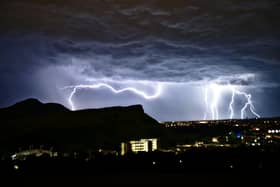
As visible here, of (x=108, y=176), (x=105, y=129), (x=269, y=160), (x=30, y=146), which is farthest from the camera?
(x=105, y=129)

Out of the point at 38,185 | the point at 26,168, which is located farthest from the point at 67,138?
the point at 38,185

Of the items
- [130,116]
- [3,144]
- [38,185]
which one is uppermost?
[130,116]

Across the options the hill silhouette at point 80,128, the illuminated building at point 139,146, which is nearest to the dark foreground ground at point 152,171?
the illuminated building at point 139,146

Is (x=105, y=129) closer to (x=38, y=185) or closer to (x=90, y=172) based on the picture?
(x=90, y=172)

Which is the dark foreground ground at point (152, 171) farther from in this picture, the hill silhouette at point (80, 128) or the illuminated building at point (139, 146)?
the hill silhouette at point (80, 128)

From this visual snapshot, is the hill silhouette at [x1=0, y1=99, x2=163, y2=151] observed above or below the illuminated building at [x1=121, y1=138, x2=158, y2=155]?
above

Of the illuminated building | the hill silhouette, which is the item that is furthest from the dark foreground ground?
the hill silhouette

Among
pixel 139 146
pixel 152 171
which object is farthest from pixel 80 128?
pixel 152 171

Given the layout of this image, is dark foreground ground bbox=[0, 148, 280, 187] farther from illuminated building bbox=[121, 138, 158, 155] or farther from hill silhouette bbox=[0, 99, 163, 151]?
hill silhouette bbox=[0, 99, 163, 151]
